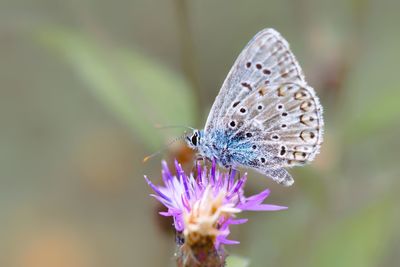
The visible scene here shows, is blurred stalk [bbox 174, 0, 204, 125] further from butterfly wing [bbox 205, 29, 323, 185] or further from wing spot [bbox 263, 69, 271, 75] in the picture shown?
wing spot [bbox 263, 69, 271, 75]

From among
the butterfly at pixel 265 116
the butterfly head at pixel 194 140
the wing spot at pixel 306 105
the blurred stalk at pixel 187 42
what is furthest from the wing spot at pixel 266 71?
the blurred stalk at pixel 187 42

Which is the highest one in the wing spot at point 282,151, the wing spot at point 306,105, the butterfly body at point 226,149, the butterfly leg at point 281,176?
the wing spot at point 306,105

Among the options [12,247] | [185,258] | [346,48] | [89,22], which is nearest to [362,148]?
[346,48]

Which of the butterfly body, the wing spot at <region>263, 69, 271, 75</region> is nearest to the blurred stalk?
the butterfly body

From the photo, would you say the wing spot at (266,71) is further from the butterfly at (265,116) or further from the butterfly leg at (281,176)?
the butterfly leg at (281,176)

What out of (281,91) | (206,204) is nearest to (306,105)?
(281,91)
